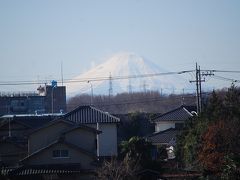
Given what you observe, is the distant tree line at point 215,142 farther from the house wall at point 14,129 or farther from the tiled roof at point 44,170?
the house wall at point 14,129

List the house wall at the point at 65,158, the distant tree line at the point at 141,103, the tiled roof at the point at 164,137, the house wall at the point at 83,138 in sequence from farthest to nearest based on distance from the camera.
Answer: the distant tree line at the point at 141,103 < the tiled roof at the point at 164,137 < the house wall at the point at 83,138 < the house wall at the point at 65,158

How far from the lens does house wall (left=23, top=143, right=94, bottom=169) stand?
2288cm

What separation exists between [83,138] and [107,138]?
593cm

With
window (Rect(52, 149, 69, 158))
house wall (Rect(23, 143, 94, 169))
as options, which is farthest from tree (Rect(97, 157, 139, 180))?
window (Rect(52, 149, 69, 158))

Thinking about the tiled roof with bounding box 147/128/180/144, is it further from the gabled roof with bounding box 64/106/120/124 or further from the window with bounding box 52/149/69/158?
the window with bounding box 52/149/69/158

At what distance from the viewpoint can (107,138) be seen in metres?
30.4

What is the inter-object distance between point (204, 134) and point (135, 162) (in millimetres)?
3580

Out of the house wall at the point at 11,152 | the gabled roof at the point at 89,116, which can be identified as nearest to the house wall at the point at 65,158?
the house wall at the point at 11,152

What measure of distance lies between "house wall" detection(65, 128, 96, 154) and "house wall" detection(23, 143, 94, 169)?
1.39 m

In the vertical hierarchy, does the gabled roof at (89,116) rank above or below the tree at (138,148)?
above

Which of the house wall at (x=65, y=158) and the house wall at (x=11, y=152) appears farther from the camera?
the house wall at (x=11, y=152)

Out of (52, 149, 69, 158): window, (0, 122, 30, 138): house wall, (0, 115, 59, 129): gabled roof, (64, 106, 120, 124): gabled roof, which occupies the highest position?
(64, 106, 120, 124): gabled roof

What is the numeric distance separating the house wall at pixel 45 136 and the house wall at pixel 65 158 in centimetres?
159

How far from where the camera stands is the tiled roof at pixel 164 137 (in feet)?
117
